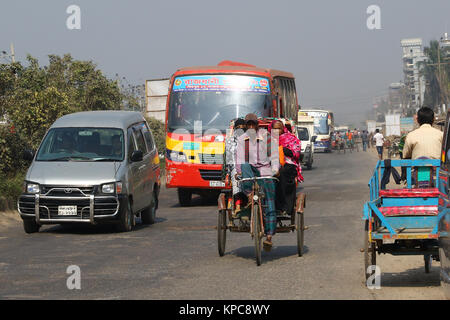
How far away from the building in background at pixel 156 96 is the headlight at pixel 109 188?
22.3 metres

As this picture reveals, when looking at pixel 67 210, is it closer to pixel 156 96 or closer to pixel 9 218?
pixel 9 218

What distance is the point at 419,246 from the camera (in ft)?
29.6

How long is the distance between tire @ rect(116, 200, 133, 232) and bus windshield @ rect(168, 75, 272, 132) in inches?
237

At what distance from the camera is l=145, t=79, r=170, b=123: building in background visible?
37594 mm

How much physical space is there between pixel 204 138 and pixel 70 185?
6904 millimetres

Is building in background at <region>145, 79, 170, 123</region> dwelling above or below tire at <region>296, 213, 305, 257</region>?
above

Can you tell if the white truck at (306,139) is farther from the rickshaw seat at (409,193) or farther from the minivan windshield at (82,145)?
the rickshaw seat at (409,193)

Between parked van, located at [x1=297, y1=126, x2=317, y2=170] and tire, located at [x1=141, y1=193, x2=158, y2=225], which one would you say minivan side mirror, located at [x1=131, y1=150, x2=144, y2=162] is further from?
parked van, located at [x1=297, y1=126, x2=317, y2=170]

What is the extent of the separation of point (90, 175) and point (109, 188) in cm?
39

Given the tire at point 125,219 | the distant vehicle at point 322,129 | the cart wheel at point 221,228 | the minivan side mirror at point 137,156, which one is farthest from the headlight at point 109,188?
the distant vehicle at point 322,129

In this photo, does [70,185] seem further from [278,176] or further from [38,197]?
[278,176]

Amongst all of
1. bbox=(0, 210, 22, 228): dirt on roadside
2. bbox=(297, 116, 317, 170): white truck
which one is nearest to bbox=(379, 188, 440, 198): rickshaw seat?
bbox=(0, 210, 22, 228): dirt on roadside

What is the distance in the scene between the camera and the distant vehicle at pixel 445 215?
22.9 ft

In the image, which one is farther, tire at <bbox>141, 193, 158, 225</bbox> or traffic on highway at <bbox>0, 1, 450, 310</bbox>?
tire at <bbox>141, 193, 158, 225</bbox>
